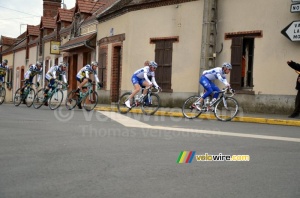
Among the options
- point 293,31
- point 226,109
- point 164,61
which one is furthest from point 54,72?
point 293,31

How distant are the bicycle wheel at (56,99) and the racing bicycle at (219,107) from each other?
547 centimetres

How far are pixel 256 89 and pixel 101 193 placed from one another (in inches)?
508

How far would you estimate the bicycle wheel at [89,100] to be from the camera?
16.2 metres

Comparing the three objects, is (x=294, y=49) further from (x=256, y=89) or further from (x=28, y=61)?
(x=28, y=61)

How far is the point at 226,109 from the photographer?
13.0 m

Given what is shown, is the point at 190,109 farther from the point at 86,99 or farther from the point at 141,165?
the point at 141,165

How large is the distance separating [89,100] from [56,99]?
1619 mm

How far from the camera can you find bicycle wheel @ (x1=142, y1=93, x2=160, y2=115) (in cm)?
1430

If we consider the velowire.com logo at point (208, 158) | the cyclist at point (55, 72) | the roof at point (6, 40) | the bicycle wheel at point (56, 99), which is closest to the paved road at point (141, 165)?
the velowire.com logo at point (208, 158)

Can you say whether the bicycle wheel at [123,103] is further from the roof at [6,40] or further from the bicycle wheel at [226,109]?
the roof at [6,40]

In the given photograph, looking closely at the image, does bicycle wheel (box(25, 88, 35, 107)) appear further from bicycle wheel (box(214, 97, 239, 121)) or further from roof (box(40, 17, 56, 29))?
roof (box(40, 17, 56, 29))

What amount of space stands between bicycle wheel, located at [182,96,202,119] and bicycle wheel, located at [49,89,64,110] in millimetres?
5400

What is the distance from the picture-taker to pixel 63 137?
817cm

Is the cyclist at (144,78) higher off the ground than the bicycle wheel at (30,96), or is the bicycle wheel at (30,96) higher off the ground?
the cyclist at (144,78)
